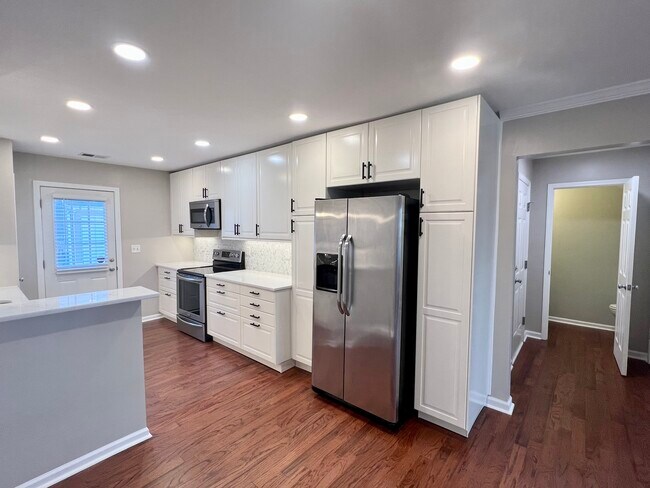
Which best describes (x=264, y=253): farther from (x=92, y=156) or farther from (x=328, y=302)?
(x=92, y=156)

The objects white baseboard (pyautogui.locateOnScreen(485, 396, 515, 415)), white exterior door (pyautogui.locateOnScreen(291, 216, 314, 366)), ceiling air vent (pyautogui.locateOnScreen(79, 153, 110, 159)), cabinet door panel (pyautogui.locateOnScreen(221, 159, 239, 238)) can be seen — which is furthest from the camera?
cabinet door panel (pyautogui.locateOnScreen(221, 159, 239, 238))

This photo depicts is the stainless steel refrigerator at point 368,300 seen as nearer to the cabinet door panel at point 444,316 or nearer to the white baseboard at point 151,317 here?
the cabinet door panel at point 444,316

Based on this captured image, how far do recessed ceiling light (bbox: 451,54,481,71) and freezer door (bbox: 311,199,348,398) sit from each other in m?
1.16

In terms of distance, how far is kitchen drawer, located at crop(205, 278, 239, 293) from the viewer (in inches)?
142

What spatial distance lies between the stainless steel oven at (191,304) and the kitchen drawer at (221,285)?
0.42 feet

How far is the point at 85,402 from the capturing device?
6.55ft

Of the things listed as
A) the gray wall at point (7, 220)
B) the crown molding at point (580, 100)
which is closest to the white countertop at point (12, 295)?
the gray wall at point (7, 220)

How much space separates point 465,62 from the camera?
172 centimetres

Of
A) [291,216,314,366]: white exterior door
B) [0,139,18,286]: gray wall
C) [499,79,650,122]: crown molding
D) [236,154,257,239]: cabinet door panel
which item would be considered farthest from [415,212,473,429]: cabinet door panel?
[0,139,18,286]: gray wall

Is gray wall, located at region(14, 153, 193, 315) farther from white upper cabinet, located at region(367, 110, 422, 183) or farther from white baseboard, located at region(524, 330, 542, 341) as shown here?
white baseboard, located at region(524, 330, 542, 341)

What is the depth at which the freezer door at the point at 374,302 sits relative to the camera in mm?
2262

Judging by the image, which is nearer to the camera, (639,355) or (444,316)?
(444,316)

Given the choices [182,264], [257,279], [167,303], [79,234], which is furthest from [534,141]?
[79,234]

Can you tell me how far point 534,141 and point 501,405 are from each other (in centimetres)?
214
